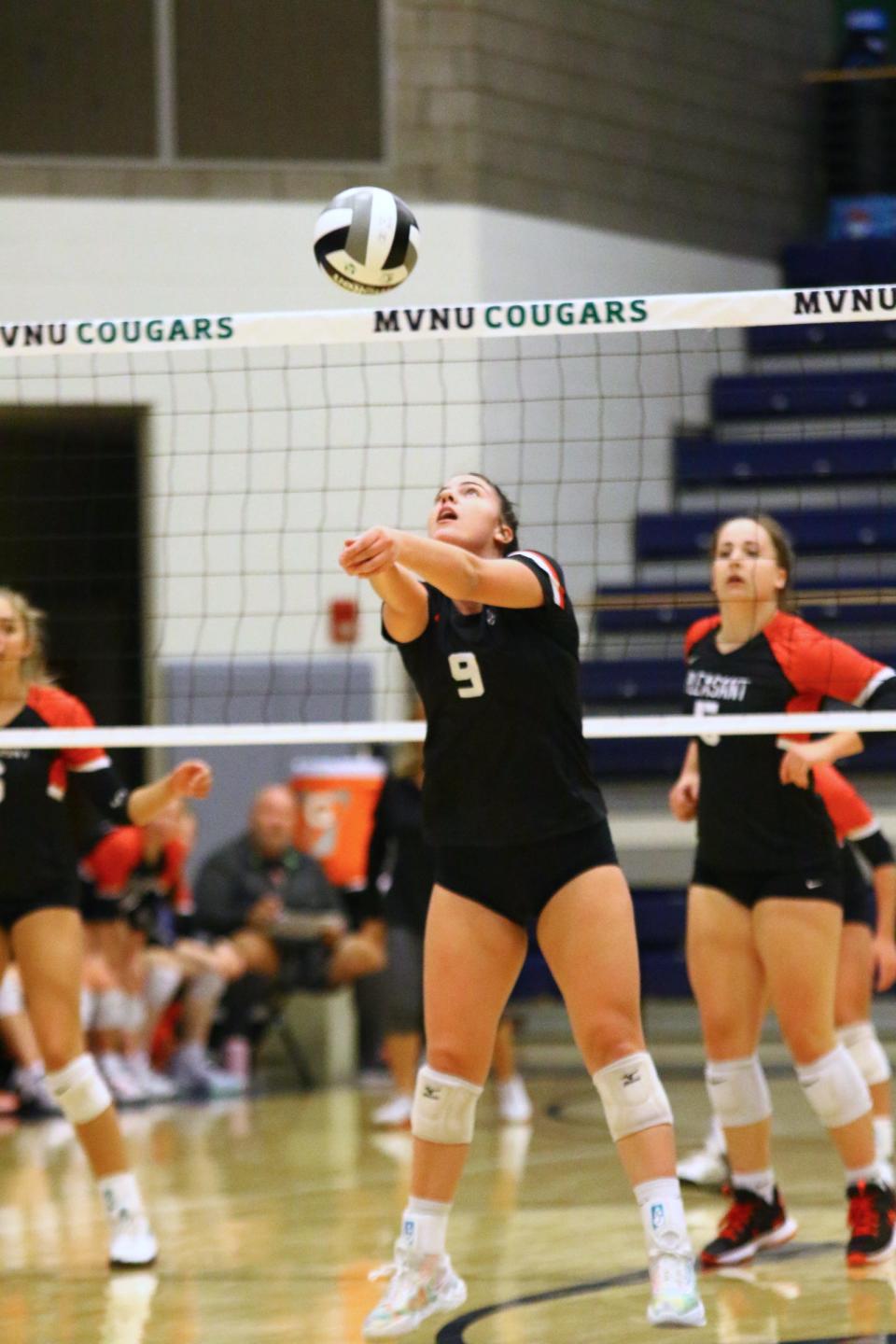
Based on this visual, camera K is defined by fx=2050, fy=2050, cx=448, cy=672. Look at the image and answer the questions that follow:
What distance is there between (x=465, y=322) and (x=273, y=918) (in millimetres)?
5698

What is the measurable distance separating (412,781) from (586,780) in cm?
495

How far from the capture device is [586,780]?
4855 millimetres

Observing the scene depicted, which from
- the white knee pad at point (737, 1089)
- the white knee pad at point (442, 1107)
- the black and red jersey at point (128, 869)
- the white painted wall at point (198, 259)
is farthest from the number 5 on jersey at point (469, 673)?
the white painted wall at point (198, 259)

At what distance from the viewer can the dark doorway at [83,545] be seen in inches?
519

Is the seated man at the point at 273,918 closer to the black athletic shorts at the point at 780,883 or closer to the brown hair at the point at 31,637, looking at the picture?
the brown hair at the point at 31,637

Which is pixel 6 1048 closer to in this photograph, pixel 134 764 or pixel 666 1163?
pixel 134 764

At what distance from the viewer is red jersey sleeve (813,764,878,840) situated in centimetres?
644

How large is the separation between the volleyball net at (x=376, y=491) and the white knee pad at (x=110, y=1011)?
1.62m

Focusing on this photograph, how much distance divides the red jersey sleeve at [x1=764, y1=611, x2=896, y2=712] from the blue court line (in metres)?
1.61

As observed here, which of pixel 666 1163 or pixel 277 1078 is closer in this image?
pixel 666 1163

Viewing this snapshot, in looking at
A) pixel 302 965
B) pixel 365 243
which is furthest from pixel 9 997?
pixel 365 243

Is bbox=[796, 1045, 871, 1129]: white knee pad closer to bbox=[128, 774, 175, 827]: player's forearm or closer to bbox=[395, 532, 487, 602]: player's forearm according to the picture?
bbox=[128, 774, 175, 827]: player's forearm

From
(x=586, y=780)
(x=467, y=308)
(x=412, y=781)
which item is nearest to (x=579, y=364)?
(x=412, y=781)

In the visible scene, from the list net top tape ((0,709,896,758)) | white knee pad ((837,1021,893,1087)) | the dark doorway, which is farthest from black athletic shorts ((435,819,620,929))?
the dark doorway
